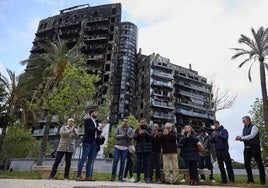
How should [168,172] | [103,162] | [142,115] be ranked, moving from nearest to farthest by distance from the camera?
[168,172] < [103,162] < [142,115]

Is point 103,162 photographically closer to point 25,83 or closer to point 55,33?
point 25,83

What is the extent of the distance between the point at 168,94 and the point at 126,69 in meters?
13.3

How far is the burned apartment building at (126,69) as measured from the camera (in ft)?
200

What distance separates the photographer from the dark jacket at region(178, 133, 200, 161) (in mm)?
8297

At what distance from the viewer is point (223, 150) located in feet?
29.0

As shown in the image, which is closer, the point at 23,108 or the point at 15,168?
the point at 23,108

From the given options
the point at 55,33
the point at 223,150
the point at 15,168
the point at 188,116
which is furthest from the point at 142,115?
the point at 223,150

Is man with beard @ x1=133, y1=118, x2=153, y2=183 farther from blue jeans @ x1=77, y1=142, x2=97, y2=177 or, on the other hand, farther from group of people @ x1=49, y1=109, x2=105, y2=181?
blue jeans @ x1=77, y1=142, x2=97, y2=177

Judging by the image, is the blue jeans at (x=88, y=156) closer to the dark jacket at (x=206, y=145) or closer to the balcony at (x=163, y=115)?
the dark jacket at (x=206, y=145)

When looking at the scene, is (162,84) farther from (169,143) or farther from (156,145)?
(169,143)

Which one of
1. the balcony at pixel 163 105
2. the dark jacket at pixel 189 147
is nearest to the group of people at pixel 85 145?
the dark jacket at pixel 189 147

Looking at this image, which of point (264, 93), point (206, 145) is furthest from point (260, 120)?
point (206, 145)

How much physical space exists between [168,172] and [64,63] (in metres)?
17.5

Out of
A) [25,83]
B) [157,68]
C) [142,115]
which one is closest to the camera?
[25,83]
